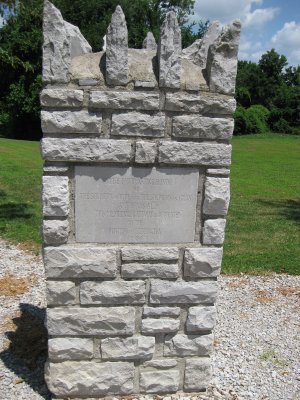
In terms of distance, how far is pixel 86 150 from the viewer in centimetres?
327

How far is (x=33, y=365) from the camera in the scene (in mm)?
4215

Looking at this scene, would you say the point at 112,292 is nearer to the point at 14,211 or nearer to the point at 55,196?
A: the point at 55,196

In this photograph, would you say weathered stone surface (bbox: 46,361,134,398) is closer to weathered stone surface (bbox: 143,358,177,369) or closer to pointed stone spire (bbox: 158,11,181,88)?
→ weathered stone surface (bbox: 143,358,177,369)

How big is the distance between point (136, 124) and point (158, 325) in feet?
5.51

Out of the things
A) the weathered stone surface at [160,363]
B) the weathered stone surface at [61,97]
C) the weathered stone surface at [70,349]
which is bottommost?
the weathered stone surface at [160,363]

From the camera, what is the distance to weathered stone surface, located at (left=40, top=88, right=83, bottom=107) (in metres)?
3.14

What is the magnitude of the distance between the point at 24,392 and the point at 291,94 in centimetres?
3474

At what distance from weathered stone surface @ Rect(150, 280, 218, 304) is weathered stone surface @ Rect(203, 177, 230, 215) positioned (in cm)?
65

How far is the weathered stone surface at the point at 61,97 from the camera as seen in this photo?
3.14 m

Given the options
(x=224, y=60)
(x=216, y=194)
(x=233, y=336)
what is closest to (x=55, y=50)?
(x=224, y=60)

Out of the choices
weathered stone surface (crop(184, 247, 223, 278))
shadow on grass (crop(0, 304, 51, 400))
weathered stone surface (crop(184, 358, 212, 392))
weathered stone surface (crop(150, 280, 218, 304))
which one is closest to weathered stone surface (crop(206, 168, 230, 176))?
weathered stone surface (crop(184, 247, 223, 278))

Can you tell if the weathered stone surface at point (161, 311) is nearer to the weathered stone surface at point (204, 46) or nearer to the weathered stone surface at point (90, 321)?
the weathered stone surface at point (90, 321)

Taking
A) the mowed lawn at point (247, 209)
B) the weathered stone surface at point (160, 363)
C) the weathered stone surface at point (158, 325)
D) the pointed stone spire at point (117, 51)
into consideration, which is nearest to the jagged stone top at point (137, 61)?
the pointed stone spire at point (117, 51)

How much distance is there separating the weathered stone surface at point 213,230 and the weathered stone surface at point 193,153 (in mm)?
480
